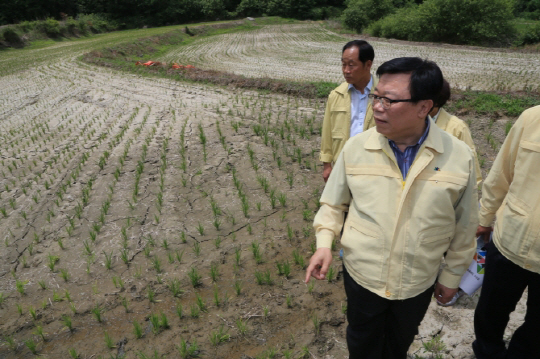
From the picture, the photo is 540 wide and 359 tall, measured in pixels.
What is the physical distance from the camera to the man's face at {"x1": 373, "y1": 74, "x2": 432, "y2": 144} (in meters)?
1.57

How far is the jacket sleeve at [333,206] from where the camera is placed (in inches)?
68.5

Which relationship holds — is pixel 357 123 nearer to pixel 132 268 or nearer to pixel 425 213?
pixel 425 213

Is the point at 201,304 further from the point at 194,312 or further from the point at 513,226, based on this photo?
the point at 513,226

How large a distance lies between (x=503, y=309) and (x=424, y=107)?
122cm

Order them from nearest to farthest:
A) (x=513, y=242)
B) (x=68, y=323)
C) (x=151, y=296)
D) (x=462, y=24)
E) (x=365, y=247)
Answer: (x=365, y=247), (x=513, y=242), (x=68, y=323), (x=151, y=296), (x=462, y=24)

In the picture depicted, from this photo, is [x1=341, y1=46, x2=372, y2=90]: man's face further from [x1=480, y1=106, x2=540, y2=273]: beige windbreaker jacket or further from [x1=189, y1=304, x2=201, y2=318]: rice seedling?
[x1=189, y1=304, x2=201, y2=318]: rice seedling

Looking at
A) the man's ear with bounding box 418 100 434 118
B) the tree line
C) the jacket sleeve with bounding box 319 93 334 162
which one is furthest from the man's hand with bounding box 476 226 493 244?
the tree line

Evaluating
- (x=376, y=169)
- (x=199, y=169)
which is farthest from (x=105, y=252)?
(x=376, y=169)

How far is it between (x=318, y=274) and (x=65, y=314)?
2322mm

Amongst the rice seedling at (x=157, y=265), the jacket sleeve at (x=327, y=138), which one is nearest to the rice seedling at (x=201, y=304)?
the rice seedling at (x=157, y=265)

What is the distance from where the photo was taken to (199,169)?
5219 mm

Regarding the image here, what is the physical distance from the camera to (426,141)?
159 centimetres

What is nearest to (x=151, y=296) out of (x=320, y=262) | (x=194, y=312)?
(x=194, y=312)

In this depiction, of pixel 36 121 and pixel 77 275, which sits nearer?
→ pixel 77 275
